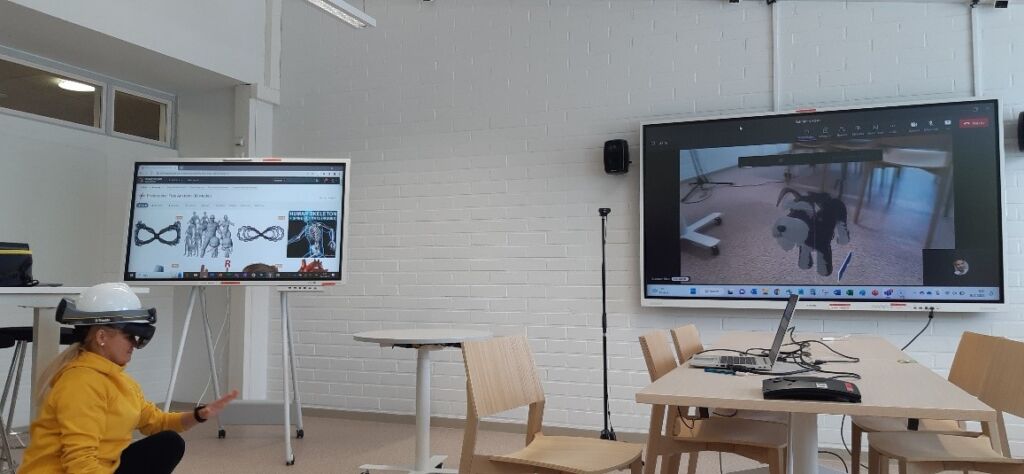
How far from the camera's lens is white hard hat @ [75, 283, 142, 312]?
7.22 feet

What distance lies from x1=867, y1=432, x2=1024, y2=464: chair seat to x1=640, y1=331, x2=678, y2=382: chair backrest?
2.48 feet

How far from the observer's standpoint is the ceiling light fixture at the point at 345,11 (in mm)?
4633

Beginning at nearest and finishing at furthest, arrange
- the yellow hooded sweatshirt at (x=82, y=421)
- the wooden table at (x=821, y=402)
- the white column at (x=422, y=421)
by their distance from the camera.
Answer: the wooden table at (x=821, y=402) → the yellow hooded sweatshirt at (x=82, y=421) → the white column at (x=422, y=421)

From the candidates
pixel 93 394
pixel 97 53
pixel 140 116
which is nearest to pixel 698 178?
pixel 93 394

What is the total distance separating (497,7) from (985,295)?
3.42 meters

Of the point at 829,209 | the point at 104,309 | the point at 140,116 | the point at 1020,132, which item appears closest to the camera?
the point at 104,309

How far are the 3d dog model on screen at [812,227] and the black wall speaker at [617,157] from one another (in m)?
0.93

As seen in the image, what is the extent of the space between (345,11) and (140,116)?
2.09 meters

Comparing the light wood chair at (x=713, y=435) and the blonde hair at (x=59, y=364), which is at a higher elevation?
the blonde hair at (x=59, y=364)

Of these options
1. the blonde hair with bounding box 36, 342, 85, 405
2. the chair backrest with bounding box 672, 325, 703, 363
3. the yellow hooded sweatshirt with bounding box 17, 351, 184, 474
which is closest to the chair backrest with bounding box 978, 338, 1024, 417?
the chair backrest with bounding box 672, 325, 703, 363

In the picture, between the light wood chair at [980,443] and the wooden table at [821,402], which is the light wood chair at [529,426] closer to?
the wooden table at [821,402]

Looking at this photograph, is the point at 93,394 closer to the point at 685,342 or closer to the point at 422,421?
the point at 422,421

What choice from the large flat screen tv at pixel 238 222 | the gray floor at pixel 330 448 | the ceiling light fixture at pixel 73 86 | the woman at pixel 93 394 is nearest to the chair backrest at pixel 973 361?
the gray floor at pixel 330 448

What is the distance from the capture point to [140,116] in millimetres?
5816
